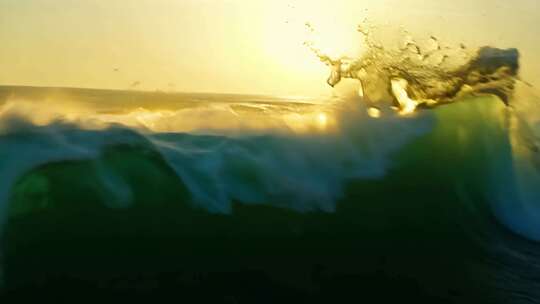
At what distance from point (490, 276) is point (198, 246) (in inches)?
81.3

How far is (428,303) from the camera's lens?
4805mm

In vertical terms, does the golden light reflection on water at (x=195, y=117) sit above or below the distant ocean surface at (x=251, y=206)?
above

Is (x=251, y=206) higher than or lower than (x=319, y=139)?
lower

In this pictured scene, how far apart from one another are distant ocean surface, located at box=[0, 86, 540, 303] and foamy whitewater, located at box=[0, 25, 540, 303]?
0.01m

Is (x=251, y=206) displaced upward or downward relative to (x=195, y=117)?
downward

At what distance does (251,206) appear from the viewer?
5.30 metres

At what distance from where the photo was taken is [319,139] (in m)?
6.11

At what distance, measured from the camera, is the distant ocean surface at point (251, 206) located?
15.4ft

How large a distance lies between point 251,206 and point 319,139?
108 centimetres

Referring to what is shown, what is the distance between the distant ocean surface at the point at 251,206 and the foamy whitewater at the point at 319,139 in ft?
0.05

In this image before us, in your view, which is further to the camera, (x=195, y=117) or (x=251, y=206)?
(x=195, y=117)

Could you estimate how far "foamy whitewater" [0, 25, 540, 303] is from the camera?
508 centimetres

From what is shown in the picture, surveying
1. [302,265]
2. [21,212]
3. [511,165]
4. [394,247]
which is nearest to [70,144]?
[21,212]

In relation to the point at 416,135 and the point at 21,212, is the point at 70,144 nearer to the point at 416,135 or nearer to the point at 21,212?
the point at 21,212
